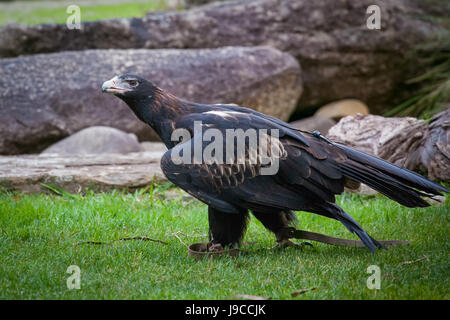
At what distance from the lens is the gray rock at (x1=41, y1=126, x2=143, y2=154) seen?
7871mm

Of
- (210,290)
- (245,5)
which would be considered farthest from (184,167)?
(245,5)

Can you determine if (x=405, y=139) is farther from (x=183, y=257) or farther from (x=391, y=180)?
(x=183, y=257)

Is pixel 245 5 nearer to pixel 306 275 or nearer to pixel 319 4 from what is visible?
pixel 319 4

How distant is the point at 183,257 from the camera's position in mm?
4215

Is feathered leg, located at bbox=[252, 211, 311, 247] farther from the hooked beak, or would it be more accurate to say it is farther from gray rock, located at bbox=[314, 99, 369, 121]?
gray rock, located at bbox=[314, 99, 369, 121]

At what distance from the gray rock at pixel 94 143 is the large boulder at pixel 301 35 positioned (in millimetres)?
2311

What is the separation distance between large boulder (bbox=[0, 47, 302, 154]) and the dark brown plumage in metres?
4.29

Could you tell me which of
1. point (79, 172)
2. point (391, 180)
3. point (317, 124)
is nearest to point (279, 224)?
point (391, 180)

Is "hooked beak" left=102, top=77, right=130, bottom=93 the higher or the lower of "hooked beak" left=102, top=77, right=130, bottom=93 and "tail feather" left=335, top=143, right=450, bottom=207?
the higher

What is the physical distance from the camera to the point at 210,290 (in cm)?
344

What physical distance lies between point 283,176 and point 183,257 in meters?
1.03

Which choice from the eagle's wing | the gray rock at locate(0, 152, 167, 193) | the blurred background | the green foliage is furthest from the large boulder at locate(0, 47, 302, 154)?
the eagle's wing

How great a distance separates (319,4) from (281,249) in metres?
6.79

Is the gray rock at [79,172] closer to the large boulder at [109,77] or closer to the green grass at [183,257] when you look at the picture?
the green grass at [183,257]
